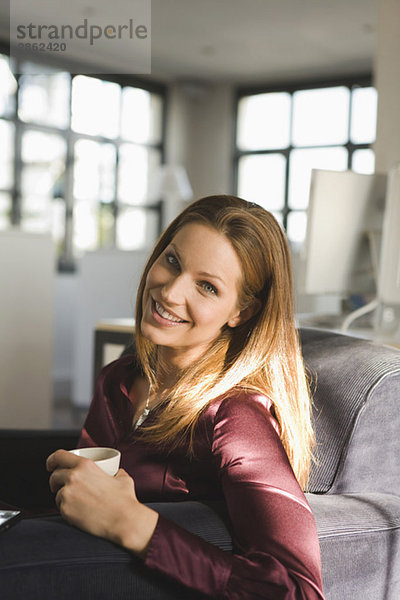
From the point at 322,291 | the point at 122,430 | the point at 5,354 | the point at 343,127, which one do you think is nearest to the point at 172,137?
the point at 343,127

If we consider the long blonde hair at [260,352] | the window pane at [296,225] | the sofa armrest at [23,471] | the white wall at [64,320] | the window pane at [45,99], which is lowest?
the white wall at [64,320]

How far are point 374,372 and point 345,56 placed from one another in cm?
679

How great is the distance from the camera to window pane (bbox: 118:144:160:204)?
8141 mm

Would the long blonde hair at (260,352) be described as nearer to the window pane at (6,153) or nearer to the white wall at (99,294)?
the white wall at (99,294)

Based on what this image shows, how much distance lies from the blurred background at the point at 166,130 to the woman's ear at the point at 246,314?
3.74m

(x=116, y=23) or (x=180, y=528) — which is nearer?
(x=180, y=528)

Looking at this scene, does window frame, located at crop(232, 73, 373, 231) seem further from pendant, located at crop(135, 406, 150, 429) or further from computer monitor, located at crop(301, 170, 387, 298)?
pendant, located at crop(135, 406, 150, 429)

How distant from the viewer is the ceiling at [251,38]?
6098mm

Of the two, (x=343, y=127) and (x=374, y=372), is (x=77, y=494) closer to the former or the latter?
(x=374, y=372)

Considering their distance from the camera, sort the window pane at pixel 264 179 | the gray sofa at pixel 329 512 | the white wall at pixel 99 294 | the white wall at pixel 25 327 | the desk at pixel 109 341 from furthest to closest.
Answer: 1. the window pane at pixel 264 179
2. the white wall at pixel 99 294
3. the white wall at pixel 25 327
4. the desk at pixel 109 341
5. the gray sofa at pixel 329 512

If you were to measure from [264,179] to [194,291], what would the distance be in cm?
753

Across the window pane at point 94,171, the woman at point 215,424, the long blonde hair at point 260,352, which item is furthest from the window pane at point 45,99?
the long blonde hair at point 260,352

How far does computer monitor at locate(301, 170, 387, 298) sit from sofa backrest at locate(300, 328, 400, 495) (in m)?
1.55

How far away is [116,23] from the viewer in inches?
253
